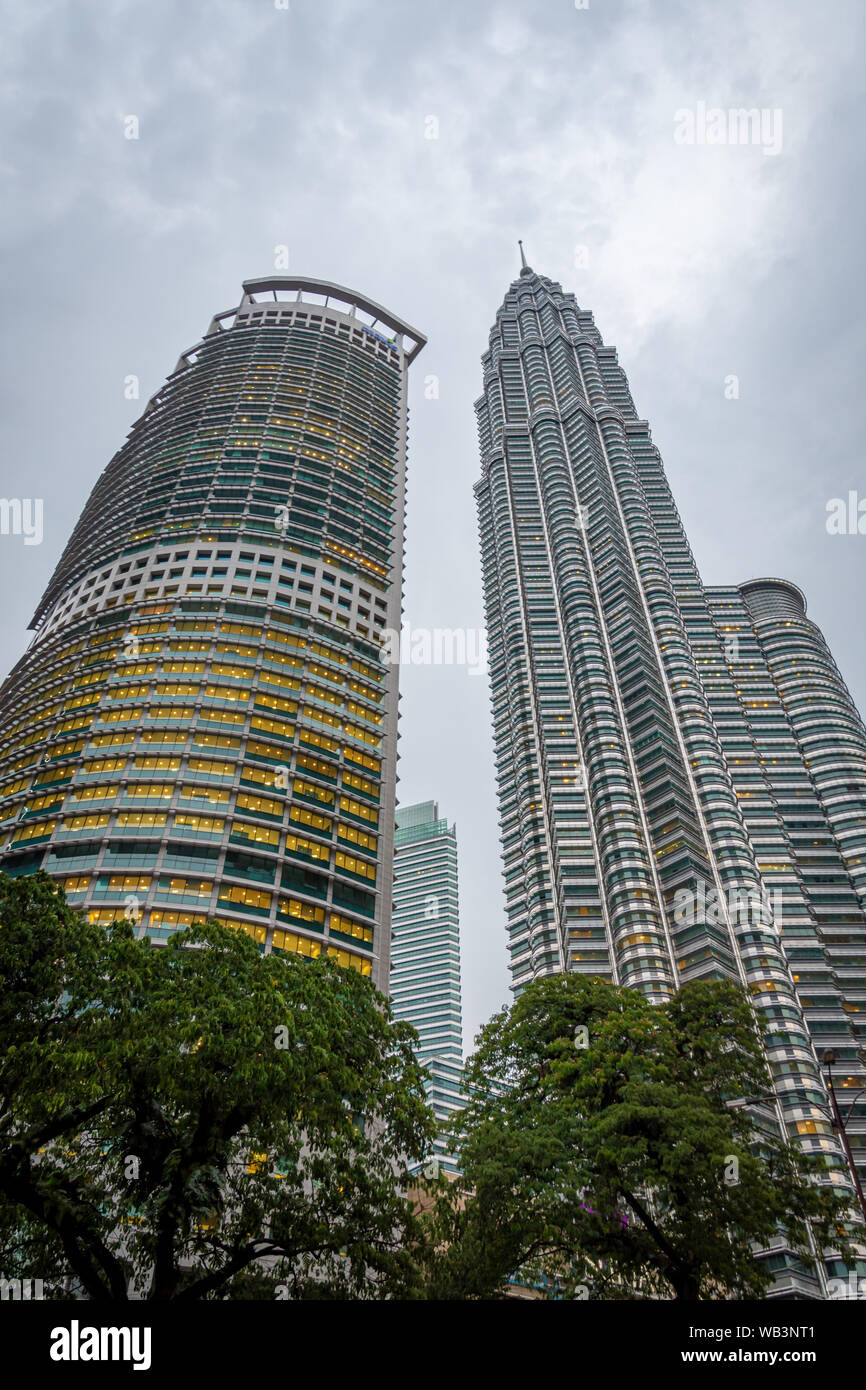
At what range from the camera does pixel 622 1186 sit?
24656mm

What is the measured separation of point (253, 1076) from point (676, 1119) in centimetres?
1332

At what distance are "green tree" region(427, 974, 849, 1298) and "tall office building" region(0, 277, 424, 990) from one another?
3256 cm

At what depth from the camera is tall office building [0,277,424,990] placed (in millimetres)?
58094

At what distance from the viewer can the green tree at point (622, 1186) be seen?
23719mm

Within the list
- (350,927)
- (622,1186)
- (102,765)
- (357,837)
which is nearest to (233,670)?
(102,765)

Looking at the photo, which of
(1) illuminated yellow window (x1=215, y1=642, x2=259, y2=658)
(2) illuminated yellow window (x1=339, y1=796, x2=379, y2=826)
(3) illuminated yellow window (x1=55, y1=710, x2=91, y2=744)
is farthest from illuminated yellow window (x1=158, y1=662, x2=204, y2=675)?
(2) illuminated yellow window (x1=339, y1=796, x2=379, y2=826)

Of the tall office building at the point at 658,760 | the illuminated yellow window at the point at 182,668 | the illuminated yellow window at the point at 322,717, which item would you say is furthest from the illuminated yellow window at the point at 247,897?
the tall office building at the point at 658,760

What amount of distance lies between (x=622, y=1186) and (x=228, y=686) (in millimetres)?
50221

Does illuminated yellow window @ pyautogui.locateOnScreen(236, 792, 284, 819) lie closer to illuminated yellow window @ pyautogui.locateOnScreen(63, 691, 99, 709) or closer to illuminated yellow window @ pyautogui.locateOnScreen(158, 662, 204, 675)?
illuminated yellow window @ pyautogui.locateOnScreen(158, 662, 204, 675)

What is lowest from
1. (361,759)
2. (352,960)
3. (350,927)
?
(352,960)

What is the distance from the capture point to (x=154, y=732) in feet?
210

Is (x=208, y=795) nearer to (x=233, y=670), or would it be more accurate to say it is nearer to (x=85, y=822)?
(x=85, y=822)

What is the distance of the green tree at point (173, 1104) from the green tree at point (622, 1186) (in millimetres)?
2947

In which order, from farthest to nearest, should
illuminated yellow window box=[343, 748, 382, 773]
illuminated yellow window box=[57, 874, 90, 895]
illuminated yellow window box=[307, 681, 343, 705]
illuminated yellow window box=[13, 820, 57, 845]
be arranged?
illuminated yellow window box=[307, 681, 343, 705]
illuminated yellow window box=[343, 748, 382, 773]
illuminated yellow window box=[13, 820, 57, 845]
illuminated yellow window box=[57, 874, 90, 895]
